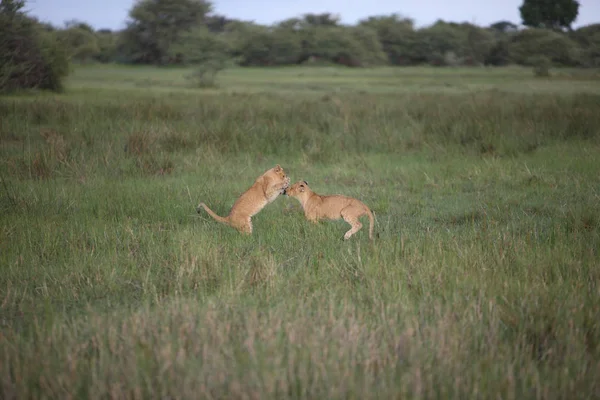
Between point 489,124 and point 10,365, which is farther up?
point 489,124

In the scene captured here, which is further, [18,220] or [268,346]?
[18,220]

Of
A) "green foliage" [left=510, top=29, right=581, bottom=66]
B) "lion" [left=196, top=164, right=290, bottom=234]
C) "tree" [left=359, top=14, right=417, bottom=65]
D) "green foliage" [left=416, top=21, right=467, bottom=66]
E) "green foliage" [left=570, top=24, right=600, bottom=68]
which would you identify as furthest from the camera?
"tree" [left=359, top=14, right=417, bottom=65]

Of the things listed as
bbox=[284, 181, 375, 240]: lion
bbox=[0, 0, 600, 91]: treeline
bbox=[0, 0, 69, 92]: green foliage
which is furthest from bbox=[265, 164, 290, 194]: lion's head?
bbox=[0, 0, 600, 91]: treeline

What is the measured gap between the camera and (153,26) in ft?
153

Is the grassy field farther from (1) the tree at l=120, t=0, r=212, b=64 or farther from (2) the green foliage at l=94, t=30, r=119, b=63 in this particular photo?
(2) the green foliage at l=94, t=30, r=119, b=63

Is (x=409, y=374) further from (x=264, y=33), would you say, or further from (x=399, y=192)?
(x=264, y=33)

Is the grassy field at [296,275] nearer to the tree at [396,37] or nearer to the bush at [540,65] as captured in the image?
the bush at [540,65]

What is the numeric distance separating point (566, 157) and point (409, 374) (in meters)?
8.13

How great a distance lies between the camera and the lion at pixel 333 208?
20.3ft

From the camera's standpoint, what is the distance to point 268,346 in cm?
355

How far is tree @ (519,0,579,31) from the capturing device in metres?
42.7

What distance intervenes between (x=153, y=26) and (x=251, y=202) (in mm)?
43296

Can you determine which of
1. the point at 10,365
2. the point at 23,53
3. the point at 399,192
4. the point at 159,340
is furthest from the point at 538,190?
the point at 23,53

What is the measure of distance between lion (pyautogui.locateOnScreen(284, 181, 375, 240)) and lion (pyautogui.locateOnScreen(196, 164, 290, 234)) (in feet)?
0.64
